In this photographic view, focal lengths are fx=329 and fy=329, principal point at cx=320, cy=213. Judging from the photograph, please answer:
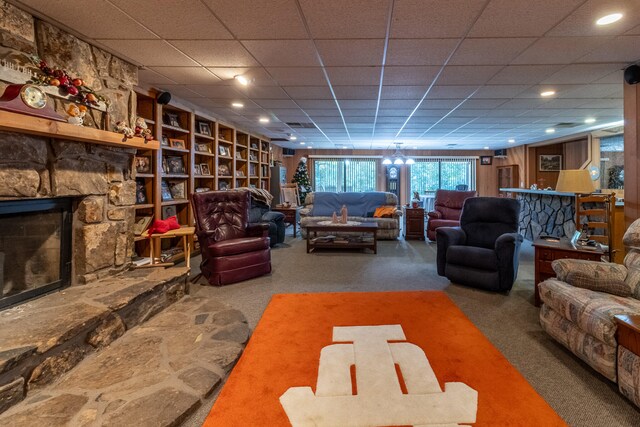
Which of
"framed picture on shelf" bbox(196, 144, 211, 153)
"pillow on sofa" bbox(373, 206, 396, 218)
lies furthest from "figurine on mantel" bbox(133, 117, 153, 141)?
"pillow on sofa" bbox(373, 206, 396, 218)

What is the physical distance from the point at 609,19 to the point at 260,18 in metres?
2.55

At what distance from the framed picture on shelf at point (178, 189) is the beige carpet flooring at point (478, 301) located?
3.61 ft

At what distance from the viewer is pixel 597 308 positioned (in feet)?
6.63

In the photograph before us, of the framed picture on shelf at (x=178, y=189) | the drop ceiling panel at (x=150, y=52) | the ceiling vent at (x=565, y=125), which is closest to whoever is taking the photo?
the drop ceiling panel at (x=150, y=52)

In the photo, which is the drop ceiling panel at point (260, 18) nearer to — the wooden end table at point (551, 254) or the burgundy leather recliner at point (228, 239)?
the burgundy leather recliner at point (228, 239)

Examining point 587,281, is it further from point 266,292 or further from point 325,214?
point 325,214

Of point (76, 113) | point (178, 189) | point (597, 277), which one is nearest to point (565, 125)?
point (597, 277)

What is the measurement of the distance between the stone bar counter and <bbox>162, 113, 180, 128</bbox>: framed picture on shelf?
5.82 m

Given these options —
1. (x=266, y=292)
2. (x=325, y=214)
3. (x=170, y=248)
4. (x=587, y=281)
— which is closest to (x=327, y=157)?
(x=325, y=214)

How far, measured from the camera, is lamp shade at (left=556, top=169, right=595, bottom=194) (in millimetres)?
3299

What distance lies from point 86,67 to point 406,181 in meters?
10.1

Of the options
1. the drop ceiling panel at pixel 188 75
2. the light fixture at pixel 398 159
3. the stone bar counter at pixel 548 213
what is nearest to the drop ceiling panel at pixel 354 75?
the drop ceiling panel at pixel 188 75

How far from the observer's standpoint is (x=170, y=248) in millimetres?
4934

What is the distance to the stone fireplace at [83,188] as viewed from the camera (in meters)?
2.28
